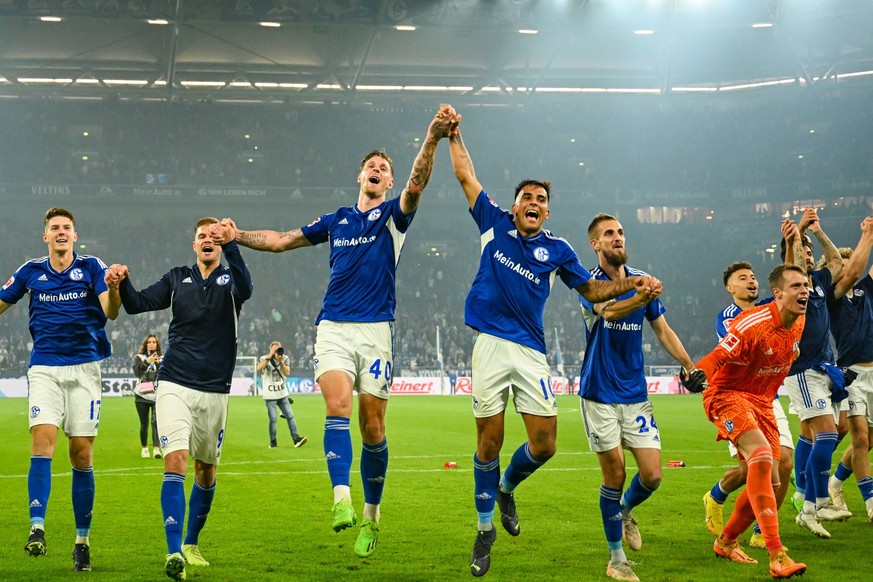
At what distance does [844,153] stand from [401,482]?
148 feet

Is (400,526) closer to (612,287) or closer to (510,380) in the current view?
(510,380)

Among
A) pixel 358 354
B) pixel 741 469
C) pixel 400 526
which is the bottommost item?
pixel 400 526

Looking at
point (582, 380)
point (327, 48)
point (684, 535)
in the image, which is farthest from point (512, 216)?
point (327, 48)

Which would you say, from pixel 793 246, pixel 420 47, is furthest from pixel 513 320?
pixel 420 47

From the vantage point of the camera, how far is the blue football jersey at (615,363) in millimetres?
7539

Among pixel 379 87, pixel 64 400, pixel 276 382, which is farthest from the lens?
pixel 379 87

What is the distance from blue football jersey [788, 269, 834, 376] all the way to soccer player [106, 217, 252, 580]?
5.74 meters

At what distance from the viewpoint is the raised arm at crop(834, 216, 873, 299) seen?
898 centimetres

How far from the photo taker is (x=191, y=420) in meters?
7.41

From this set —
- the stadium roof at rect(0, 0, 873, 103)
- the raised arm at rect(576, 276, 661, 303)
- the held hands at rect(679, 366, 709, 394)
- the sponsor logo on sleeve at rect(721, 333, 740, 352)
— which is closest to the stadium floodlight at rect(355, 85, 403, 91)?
the stadium roof at rect(0, 0, 873, 103)

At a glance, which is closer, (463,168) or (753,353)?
(753,353)

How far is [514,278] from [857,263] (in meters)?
4.09

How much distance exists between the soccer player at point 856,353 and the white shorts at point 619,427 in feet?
10.6

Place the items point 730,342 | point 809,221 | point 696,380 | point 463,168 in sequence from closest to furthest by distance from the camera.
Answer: point 696,380
point 730,342
point 463,168
point 809,221
